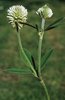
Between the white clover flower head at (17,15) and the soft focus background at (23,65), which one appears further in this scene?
the soft focus background at (23,65)

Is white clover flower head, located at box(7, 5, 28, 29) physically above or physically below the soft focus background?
above

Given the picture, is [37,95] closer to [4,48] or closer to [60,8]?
[4,48]

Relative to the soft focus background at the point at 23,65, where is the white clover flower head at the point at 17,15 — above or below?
above

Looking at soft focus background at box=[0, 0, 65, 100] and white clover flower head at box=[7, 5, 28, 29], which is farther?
soft focus background at box=[0, 0, 65, 100]

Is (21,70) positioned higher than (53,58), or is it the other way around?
(21,70)

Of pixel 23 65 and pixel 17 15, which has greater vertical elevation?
pixel 17 15

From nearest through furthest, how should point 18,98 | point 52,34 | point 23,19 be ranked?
point 23,19 < point 18,98 < point 52,34

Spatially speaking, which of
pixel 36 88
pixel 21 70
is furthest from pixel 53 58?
pixel 21 70

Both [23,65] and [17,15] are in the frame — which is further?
[23,65]
